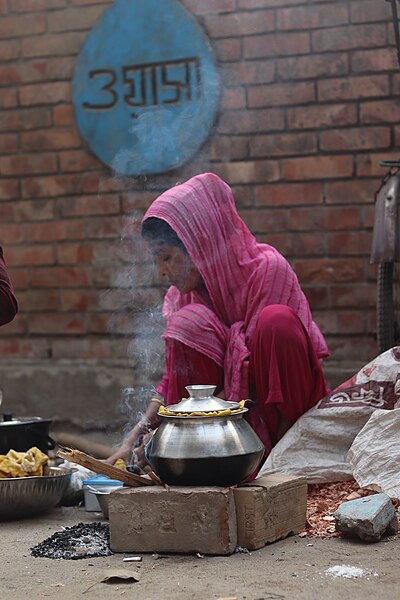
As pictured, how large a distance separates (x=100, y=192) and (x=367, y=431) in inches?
97.1

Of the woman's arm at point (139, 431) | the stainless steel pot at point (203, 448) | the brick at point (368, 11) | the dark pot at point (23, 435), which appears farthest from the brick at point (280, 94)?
the stainless steel pot at point (203, 448)

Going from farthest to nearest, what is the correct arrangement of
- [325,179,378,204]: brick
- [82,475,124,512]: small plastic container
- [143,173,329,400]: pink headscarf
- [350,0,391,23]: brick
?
1. [325,179,378,204]: brick
2. [350,0,391,23]: brick
3. [143,173,329,400]: pink headscarf
4. [82,475,124,512]: small plastic container

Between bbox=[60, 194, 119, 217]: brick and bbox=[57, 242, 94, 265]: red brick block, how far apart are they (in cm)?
18

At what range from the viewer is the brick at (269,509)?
3.07 meters

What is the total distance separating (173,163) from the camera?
5344 mm

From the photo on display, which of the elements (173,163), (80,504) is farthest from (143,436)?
(173,163)

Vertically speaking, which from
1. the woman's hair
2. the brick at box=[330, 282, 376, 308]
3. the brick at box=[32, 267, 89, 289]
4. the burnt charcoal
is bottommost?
the burnt charcoal

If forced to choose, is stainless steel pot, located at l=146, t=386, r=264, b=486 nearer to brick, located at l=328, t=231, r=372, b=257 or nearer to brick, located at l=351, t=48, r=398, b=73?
brick, located at l=328, t=231, r=372, b=257

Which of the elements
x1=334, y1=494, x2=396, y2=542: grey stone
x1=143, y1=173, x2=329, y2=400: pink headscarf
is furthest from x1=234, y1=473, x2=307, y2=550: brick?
x1=143, y1=173, x2=329, y2=400: pink headscarf

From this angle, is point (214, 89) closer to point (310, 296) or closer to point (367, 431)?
point (310, 296)

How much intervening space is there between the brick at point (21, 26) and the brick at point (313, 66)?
1.53 metres

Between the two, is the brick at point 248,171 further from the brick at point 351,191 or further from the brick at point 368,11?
the brick at point 368,11

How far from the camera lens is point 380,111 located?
5035mm

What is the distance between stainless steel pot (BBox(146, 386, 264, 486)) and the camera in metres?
3.05
